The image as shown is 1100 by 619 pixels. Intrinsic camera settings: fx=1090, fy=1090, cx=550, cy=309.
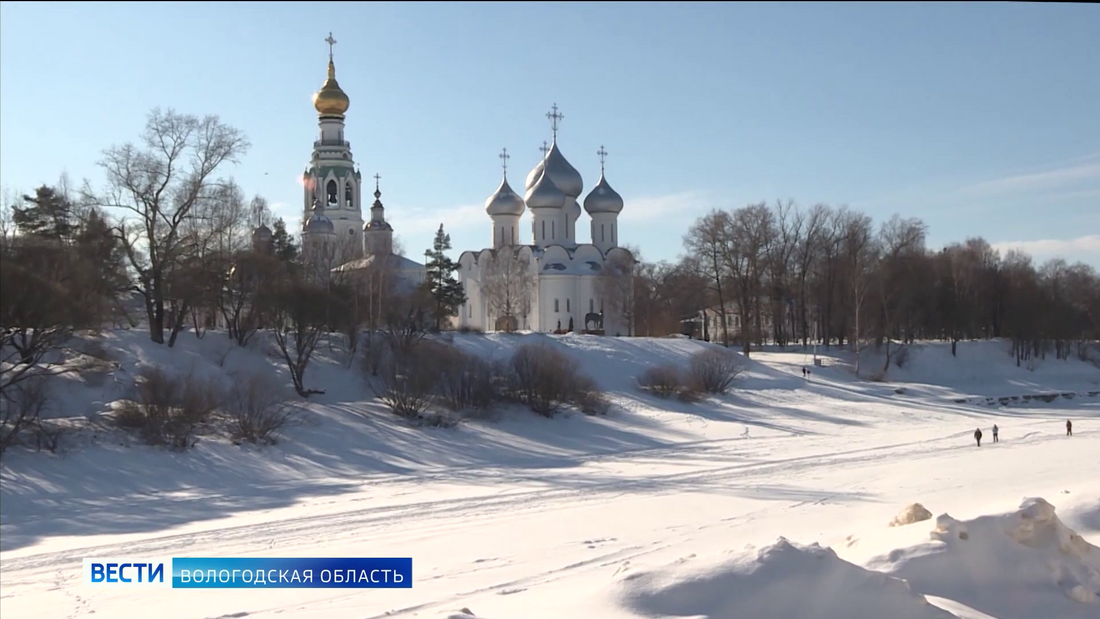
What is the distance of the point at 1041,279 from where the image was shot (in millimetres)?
49219

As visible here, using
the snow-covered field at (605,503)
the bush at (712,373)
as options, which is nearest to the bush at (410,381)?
the snow-covered field at (605,503)

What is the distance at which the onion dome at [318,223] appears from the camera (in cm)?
5291

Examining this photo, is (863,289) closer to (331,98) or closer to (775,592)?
(331,98)

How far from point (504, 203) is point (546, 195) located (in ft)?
8.51

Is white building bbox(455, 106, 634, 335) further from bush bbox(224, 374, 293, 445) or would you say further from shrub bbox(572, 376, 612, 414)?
bush bbox(224, 374, 293, 445)

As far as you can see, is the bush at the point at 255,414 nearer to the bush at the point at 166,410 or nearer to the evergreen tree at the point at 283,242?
the bush at the point at 166,410

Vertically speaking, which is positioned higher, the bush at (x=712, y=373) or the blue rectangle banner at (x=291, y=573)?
the bush at (x=712, y=373)

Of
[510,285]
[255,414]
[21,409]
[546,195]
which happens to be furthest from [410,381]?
[546,195]

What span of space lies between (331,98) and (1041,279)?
34.2 m

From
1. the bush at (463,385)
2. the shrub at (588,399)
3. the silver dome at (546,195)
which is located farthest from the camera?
the silver dome at (546,195)

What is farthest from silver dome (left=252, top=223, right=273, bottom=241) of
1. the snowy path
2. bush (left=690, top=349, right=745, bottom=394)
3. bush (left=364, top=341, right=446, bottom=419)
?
the snowy path

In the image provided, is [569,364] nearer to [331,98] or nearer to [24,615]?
[24,615]

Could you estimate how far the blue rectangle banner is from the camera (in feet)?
41.1

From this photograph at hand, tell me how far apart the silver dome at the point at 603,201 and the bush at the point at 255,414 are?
3344 cm
